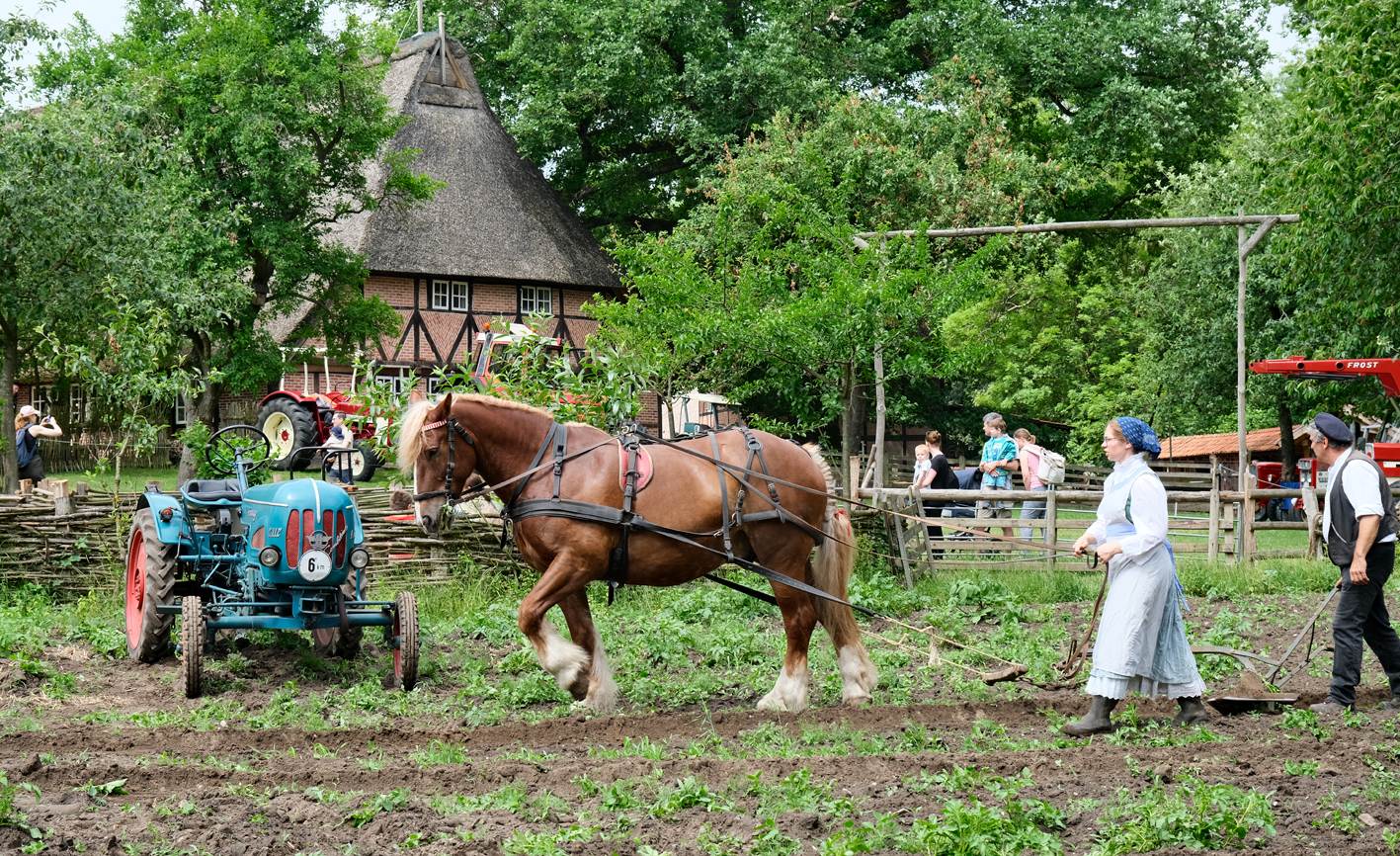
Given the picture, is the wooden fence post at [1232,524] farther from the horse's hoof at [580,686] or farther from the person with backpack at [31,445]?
the person with backpack at [31,445]

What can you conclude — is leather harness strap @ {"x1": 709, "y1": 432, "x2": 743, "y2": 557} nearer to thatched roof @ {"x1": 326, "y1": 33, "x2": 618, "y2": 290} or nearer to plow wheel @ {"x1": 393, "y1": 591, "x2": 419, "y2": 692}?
plow wheel @ {"x1": 393, "y1": 591, "x2": 419, "y2": 692}

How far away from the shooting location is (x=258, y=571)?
8.16 m

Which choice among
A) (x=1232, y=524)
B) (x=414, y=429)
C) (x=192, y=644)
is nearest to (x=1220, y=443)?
(x=1232, y=524)

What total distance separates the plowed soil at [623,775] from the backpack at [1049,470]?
706cm

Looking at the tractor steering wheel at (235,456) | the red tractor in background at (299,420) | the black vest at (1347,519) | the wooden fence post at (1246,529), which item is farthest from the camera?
the red tractor in background at (299,420)

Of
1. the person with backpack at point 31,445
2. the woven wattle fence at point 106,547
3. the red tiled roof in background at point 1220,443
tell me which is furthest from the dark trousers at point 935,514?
the red tiled roof in background at point 1220,443

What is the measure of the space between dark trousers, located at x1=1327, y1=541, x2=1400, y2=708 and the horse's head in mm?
5303

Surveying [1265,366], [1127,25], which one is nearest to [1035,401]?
[1127,25]

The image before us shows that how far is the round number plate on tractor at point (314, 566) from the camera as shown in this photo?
310 inches

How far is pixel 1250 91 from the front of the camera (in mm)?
30469

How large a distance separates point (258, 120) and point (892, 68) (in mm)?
16155

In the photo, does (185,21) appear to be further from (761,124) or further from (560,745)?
(560,745)

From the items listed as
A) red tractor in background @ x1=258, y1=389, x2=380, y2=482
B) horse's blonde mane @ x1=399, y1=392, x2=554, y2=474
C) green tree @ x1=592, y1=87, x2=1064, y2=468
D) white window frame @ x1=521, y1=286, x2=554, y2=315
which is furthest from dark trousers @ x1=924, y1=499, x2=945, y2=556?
white window frame @ x1=521, y1=286, x2=554, y2=315

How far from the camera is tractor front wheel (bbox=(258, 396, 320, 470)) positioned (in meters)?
21.8
